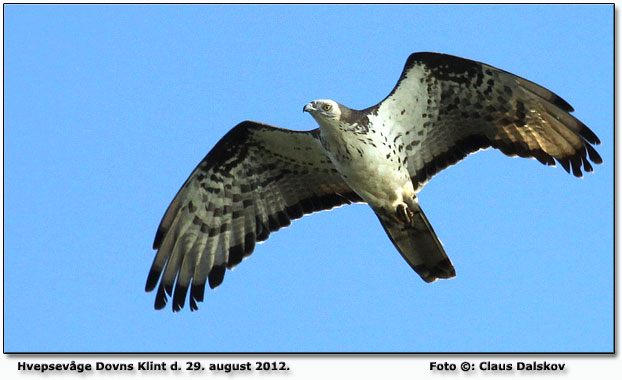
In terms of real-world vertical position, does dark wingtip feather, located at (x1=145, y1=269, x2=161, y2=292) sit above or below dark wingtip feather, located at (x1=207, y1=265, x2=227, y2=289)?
below

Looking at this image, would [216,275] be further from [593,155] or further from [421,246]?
[593,155]

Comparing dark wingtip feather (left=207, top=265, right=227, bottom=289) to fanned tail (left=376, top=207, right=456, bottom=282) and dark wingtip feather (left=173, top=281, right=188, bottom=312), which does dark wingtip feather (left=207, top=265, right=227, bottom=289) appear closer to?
dark wingtip feather (left=173, top=281, right=188, bottom=312)

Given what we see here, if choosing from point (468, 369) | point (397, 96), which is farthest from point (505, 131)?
point (468, 369)

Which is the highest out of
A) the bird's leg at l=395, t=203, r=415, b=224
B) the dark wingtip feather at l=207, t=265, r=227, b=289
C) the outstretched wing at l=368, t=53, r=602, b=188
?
the outstretched wing at l=368, t=53, r=602, b=188

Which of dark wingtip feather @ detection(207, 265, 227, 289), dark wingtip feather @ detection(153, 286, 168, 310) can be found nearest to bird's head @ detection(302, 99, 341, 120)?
dark wingtip feather @ detection(207, 265, 227, 289)

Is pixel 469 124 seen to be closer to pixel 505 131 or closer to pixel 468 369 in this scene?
pixel 505 131
